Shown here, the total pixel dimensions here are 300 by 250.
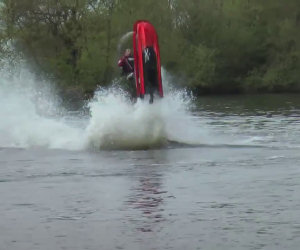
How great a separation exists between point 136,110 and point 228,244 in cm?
1095

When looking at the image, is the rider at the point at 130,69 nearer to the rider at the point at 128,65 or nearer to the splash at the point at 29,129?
the rider at the point at 128,65

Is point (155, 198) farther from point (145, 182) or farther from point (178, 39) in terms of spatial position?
point (178, 39)

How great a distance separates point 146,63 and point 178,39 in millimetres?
51485

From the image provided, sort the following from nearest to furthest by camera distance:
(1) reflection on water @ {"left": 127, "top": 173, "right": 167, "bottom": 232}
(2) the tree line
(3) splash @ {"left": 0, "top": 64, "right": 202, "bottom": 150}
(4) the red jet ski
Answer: (1) reflection on water @ {"left": 127, "top": 173, "right": 167, "bottom": 232} < (3) splash @ {"left": 0, "top": 64, "right": 202, "bottom": 150} < (4) the red jet ski < (2) the tree line

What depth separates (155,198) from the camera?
38.3 feet

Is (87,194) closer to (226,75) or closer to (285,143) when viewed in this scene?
(285,143)

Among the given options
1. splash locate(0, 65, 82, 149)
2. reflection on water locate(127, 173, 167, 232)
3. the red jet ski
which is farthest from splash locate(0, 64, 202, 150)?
reflection on water locate(127, 173, 167, 232)

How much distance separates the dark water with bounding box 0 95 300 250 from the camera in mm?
9094

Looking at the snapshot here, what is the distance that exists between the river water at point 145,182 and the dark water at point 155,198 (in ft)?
0.04

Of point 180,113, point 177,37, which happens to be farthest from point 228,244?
point 177,37

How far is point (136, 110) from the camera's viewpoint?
767 inches

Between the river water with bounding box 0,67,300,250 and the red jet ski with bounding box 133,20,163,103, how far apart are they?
15.1 inches

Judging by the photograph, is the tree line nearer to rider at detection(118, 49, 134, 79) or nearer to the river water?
the river water

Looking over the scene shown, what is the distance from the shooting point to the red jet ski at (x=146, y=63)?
19875 mm
